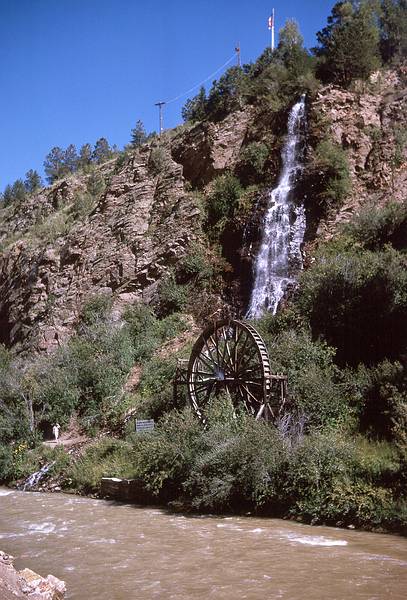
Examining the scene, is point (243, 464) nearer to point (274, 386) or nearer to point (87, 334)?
point (274, 386)

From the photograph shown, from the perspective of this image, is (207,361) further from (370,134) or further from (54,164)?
(54,164)

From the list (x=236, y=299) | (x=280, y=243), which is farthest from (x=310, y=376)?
(x=280, y=243)

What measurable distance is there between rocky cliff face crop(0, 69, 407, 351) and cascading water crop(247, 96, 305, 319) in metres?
0.68

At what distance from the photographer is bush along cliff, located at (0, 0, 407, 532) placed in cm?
1188

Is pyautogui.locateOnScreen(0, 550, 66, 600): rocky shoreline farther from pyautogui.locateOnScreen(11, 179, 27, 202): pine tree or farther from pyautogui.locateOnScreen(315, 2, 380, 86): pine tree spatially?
pyautogui.locateOnScreen(11, 179, 27, 202): pine tree

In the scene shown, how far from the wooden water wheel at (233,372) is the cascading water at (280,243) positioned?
4.50m

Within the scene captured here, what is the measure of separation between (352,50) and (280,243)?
433 inches

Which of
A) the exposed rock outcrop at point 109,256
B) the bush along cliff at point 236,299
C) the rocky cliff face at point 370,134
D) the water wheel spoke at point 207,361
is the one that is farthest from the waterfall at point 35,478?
the rocky cliff face at point 370,134

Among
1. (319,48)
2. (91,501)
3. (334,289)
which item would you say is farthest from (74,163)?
(91,501)

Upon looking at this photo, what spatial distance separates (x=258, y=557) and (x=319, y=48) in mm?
29269

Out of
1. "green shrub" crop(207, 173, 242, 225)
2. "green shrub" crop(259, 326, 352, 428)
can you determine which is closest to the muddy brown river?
"green shrub" crop(259, 326, 352, 428)

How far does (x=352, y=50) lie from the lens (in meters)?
27.9

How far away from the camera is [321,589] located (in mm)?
6789

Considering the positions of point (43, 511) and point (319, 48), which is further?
point (319, 48)
